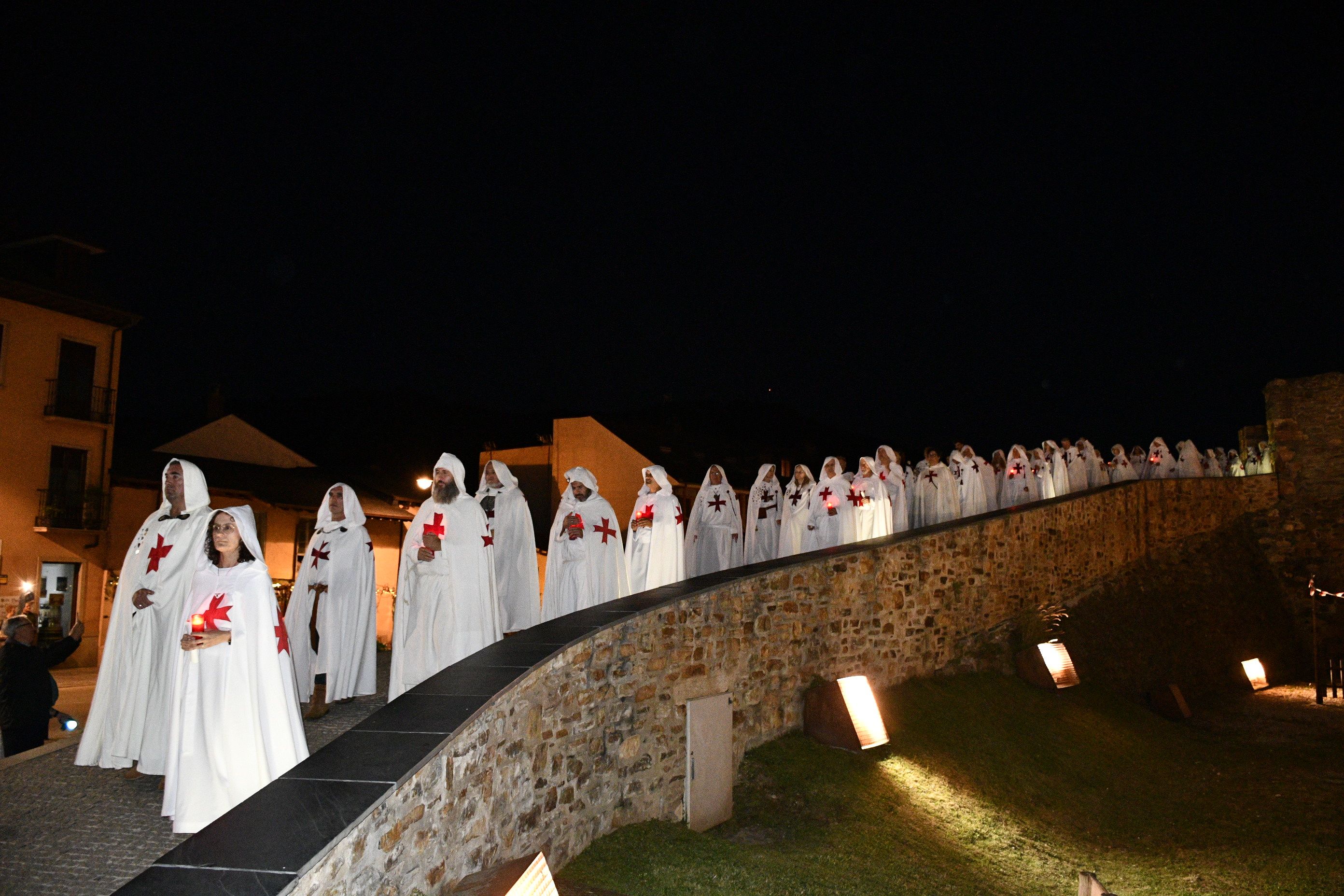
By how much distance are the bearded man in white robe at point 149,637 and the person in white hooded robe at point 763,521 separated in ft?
30.7

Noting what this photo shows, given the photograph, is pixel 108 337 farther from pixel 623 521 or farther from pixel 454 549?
pixel 454 549

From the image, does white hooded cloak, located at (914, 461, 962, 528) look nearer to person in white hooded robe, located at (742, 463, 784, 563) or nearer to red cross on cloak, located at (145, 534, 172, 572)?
person in white hooded robe, located at (742, 463, 784, 563)

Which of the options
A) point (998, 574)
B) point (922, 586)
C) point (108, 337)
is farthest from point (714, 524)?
point (108, 337)

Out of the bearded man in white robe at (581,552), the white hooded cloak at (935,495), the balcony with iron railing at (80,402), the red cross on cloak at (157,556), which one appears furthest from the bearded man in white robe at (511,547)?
the balcony with iron railing at (80,402)

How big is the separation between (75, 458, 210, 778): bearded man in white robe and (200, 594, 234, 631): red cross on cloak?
75cm

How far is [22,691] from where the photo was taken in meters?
6.69

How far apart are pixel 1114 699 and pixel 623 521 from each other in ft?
47.3

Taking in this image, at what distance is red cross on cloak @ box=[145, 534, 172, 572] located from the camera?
6238 mm

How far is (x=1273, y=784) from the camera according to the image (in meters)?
11.7

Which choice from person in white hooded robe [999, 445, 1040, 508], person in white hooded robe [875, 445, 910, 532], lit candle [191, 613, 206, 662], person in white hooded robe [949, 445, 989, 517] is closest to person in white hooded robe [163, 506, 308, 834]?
lit candle [191, 613, 206, 662]

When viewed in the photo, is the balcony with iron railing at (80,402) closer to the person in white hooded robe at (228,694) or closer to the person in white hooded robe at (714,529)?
the person in white hooded robe at (714,529)

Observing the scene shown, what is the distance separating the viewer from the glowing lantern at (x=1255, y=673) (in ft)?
61.8

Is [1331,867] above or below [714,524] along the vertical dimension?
below

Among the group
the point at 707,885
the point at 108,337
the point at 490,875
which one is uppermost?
the point at 108,337
